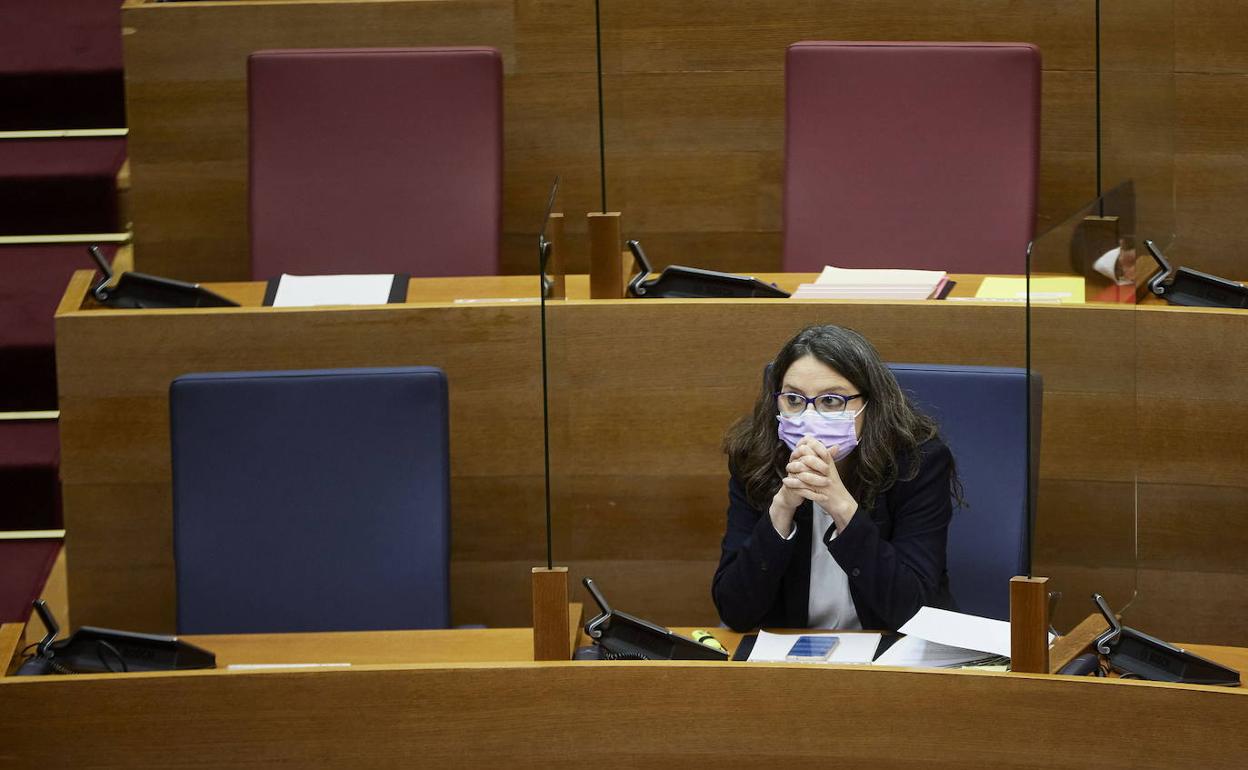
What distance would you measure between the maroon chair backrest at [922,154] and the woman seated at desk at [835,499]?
0.48 meters

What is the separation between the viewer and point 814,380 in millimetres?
1136

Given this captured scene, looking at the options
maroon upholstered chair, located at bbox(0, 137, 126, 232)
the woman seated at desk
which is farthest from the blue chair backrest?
maroon upholstered chair, located at bbox(0, 137, 126, 232)

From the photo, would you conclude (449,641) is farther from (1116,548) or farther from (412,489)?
(1116,548)

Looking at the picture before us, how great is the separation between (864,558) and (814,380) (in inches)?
4.5

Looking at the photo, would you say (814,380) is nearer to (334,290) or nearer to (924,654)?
(924,654)

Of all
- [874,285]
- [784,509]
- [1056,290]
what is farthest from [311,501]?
[1056,290]

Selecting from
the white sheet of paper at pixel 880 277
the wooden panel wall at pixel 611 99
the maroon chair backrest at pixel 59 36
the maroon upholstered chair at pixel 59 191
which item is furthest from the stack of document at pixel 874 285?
the maroon chair backrest at pixel 59 36

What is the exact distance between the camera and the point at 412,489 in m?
1.29

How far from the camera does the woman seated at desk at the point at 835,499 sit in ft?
3.65

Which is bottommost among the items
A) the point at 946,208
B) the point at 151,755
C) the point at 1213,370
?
the point at 151,755

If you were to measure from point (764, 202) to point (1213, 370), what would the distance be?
63cm

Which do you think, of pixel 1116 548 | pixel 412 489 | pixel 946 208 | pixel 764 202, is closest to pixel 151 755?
pixel 412 489

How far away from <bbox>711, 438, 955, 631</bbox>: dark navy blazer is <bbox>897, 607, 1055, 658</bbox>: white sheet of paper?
10 centimetres

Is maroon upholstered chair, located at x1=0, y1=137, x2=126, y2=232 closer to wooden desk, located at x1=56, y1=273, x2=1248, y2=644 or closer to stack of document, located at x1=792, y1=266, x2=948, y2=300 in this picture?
wooden desk, located at x1=56, y1=273, x2=1248, y2=644
